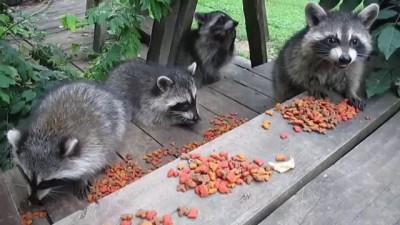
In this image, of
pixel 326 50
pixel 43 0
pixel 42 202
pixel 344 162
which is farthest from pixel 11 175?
pixel 43 0

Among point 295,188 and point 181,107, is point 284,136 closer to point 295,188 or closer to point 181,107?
point 295,188

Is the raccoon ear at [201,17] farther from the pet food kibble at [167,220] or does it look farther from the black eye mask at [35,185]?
the pet food kibble at [167,220]

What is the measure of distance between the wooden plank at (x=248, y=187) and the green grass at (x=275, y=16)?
3447 mm

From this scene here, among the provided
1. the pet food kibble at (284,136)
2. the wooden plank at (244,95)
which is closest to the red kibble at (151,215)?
the pet food kibble at (284,136)

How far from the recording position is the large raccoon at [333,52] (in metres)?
2.21

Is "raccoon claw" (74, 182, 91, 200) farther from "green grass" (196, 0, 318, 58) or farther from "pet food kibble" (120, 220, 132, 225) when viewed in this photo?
"green grass" (196, 0, 318, 58)

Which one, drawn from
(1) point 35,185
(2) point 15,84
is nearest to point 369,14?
(1) point 35,185

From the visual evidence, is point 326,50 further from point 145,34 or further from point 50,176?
point 145,34

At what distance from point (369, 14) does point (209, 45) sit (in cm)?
178

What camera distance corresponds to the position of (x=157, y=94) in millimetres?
2896

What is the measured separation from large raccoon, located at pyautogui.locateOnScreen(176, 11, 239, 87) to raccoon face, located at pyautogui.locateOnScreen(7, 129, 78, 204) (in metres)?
1.92

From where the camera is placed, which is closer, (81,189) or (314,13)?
(81,189)

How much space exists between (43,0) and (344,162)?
5549 mm

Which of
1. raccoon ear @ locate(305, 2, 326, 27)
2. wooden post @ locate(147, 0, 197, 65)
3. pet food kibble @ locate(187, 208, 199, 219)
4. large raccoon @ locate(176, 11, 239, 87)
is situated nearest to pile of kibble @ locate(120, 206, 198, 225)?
pet food kibble @ locate(187, 208, 199, 219)
